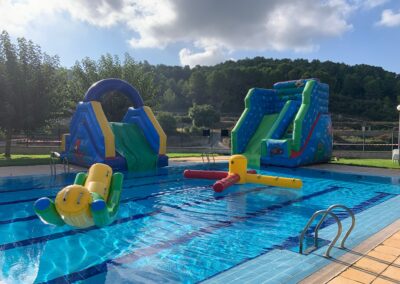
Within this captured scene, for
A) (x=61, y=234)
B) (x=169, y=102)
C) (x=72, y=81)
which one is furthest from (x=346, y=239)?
(x=169, y=102)

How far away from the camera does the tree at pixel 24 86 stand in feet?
41.2

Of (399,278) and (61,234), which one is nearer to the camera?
(399,278)

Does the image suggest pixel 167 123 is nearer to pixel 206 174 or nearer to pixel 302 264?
pixel 206 174

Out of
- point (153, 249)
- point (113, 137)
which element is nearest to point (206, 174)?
point (113, 137)

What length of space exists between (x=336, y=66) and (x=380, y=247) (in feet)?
243

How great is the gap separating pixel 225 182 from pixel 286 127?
6.36 metres

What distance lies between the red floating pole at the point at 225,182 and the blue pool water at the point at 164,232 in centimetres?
18

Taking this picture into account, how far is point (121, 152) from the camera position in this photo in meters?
10.6

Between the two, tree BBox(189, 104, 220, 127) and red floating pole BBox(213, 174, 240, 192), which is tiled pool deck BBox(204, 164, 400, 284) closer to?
red floating pole BBox(213, 174, 240, 192)

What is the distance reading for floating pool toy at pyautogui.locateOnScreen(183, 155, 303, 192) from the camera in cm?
742

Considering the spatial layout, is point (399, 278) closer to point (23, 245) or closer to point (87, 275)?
point (87, 275)

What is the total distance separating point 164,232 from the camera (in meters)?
4.62

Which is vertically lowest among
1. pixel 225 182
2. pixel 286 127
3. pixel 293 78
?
pixel 225 182

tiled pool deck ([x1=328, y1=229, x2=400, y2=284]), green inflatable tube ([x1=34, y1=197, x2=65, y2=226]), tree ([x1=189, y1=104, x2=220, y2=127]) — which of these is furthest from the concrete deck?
tree ([x1=189, y1=104, x2=220, y2=127])
